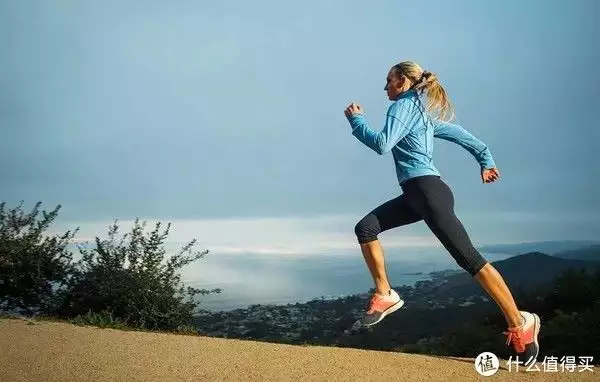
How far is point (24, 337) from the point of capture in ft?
19.3

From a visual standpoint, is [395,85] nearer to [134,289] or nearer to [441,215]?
[441,215]

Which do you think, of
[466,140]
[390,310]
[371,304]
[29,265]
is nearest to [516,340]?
[390,310]

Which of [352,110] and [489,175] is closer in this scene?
[352,110]

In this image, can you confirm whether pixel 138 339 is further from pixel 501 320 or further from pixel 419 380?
pixel 501 320

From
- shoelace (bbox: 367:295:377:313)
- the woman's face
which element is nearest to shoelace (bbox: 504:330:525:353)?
shoelace (bbox: 367:295:377:313)

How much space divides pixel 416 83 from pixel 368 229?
1277 mm

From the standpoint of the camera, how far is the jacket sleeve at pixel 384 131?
452cm

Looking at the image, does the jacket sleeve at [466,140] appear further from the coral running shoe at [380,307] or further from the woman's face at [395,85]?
the coral running shoe at [380,307]

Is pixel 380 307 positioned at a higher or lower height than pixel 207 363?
higher

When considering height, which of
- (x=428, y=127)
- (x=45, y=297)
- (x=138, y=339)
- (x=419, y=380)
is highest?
(x=428, y=127)

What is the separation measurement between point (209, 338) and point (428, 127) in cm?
302

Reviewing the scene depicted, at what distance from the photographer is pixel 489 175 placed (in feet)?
16.7

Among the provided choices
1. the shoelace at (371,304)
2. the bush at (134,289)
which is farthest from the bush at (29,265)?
the shoelace at (371,304)

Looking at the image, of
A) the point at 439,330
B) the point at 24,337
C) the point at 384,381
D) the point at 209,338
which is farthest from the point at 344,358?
the point at 439,330
